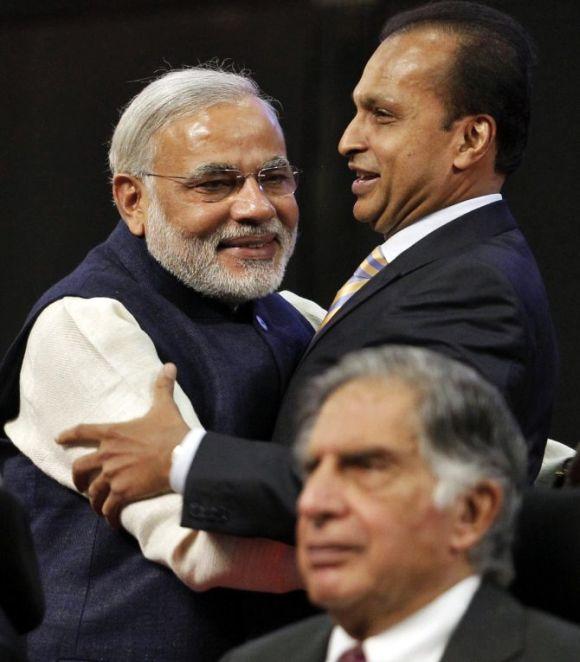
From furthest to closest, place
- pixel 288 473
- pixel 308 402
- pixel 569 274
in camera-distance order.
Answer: pixel 569 274, pixel 288 473, pixel 308 402

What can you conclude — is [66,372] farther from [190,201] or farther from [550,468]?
[550,468]

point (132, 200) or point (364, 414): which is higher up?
point (364, 414)

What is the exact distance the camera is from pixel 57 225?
194 inches

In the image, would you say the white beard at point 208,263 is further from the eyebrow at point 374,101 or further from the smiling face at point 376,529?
the smiling face at point 376,529

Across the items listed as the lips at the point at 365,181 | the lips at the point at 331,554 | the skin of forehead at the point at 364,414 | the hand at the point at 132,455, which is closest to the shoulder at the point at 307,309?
the lips at the point at 365,181

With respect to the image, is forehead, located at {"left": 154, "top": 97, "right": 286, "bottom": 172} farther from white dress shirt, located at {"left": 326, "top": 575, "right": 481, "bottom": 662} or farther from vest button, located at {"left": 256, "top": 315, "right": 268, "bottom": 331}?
white dress shirt, located at {"left": 326, "top": 575, "right": 481, "bottom": 662}

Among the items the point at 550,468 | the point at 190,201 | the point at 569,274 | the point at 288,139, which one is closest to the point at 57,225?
the point at 288,139

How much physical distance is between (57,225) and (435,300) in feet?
8.37

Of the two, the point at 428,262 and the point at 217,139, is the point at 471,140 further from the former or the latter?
the point at 217,139

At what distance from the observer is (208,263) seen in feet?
9.65

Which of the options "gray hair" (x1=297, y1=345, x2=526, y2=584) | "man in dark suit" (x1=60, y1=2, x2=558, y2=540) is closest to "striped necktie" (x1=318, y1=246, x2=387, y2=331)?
"man in dark suit" (x1=60, y1=2, x2=558, y2=540)

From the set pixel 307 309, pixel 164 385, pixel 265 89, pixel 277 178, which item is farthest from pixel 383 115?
pixel 265 89

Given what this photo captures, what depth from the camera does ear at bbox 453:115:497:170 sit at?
9.57ft

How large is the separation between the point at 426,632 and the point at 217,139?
1.35 meters
